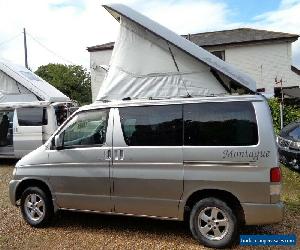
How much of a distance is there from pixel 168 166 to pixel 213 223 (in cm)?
96

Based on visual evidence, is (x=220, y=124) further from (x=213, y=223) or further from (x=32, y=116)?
(x=32, y=116)

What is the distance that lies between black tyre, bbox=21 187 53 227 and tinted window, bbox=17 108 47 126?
19.0 feet

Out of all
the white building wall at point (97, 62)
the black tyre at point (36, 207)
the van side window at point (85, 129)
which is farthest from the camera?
the white building wall at point (97, 62)

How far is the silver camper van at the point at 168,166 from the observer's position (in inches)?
204

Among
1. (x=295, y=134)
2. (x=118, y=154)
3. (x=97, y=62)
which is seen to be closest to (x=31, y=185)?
(x=118, y=154)

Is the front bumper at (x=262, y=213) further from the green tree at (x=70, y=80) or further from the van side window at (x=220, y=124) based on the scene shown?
the green tree at (x=70, y=80)

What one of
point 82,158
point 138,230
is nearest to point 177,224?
point 138,230

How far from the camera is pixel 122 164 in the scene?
5824 mm

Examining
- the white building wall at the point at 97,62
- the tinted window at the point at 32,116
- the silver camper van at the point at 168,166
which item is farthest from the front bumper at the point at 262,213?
the white building wall at the point at 97,62

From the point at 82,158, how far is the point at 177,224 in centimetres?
182

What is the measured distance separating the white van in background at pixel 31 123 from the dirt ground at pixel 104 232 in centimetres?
500

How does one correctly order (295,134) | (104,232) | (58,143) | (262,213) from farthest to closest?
(295,134)
(58,143)
(104,232)
(262,213)

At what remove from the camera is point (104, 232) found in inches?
241

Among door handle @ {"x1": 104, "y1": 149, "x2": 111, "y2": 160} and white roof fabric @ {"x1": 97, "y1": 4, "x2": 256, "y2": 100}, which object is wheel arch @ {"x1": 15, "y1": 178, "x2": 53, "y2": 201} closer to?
door handle @ {"x1": 104, "y1": 149, "x2": 111, "y2": 160}
